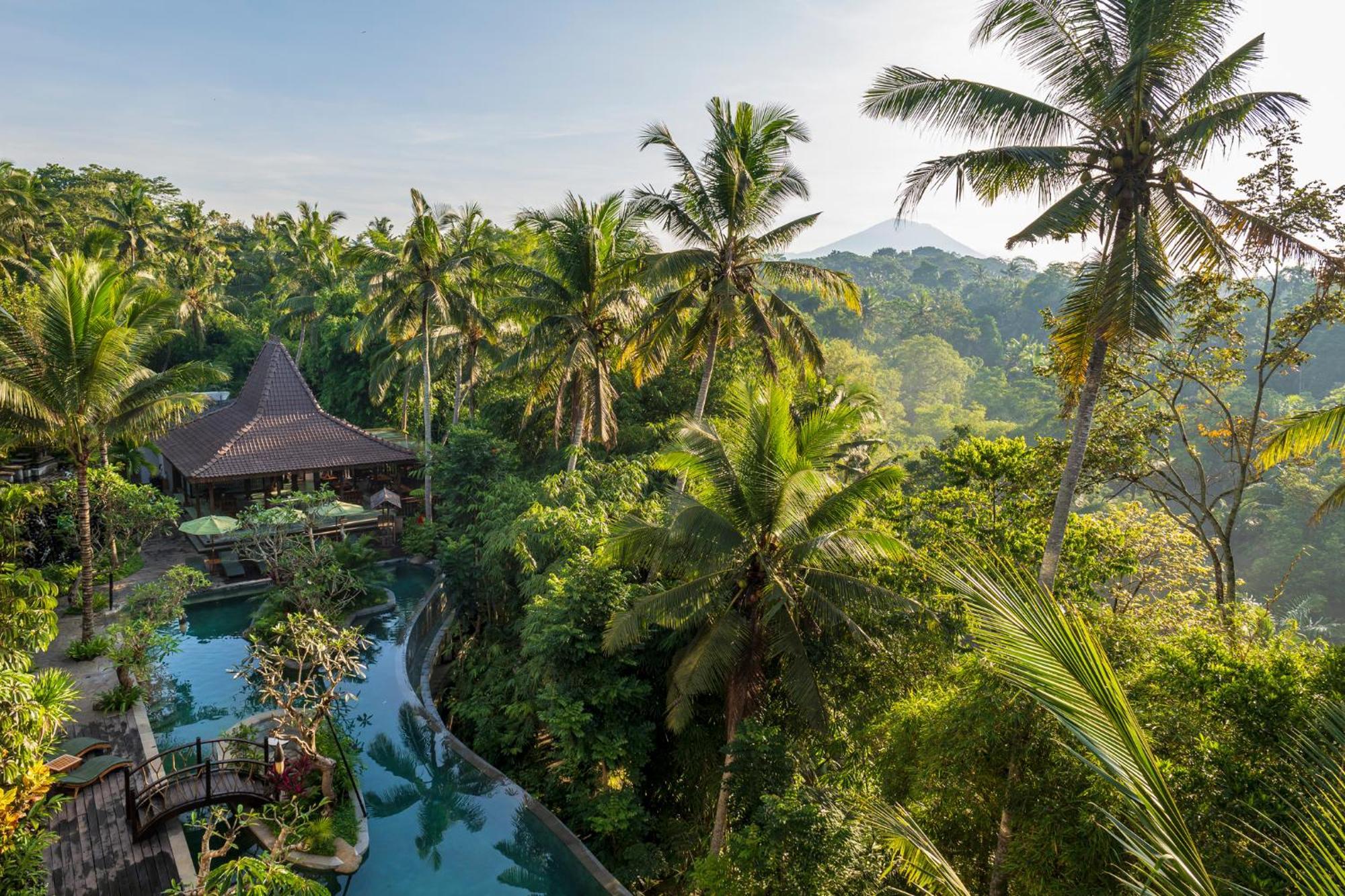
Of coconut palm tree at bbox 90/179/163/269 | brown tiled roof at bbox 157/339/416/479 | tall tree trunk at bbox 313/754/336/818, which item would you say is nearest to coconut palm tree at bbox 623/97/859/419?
tall tree trunk at bbox 313/754/336/818

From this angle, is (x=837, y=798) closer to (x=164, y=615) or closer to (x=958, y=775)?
(x=958, y=775)

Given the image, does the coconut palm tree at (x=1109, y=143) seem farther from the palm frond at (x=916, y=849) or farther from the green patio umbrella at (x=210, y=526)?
the green patio umbrella at (x=210, y=526)

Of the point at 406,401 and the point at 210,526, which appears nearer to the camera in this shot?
the point at 210,526

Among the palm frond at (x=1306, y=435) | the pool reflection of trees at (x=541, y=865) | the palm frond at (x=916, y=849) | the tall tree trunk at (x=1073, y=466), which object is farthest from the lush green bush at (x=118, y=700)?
the palm frond at (x=1306, y=435)

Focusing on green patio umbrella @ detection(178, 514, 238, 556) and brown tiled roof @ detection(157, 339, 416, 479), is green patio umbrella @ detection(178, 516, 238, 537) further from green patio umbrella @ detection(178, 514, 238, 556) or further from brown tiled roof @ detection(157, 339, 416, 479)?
brown tiled roof @ detection(157, 339, 416, 479)

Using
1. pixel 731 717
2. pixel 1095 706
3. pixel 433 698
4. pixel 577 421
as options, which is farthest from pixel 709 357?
pixel 1095 706

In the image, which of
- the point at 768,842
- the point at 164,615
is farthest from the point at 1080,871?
the point at 164,615

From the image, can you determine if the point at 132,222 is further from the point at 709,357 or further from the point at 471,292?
the point at 709,357
